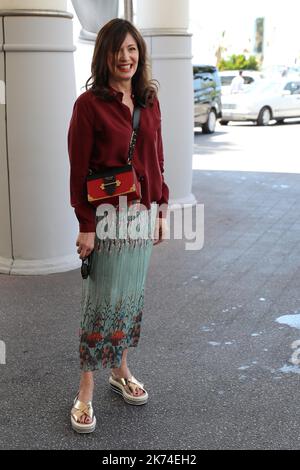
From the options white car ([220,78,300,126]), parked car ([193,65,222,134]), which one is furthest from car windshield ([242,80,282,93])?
parked car ([193,65,222,134])

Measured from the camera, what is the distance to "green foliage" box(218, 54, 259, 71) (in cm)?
3859

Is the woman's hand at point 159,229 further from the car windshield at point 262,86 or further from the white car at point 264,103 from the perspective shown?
the car windshield at point 262,86

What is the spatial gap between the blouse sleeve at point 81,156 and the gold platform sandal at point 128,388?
3.39 feet

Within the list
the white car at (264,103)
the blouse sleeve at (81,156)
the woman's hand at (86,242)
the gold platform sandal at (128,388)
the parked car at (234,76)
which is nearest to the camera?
the blouse sleeve at (81,156)

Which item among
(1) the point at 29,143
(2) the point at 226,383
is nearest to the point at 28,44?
(1) the point at 29,143

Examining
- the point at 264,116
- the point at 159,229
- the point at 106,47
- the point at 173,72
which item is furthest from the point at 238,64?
the point at 106,47

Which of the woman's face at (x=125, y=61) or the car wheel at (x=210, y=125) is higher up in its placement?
the woman's face at (x=125, y=61)

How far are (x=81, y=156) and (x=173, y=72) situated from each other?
5.58 metres

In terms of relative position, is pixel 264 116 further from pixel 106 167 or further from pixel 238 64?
pixel 238 64

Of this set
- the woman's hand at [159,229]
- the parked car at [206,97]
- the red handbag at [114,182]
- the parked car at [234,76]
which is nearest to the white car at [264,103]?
the parked car at [234,76]

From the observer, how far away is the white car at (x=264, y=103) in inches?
806

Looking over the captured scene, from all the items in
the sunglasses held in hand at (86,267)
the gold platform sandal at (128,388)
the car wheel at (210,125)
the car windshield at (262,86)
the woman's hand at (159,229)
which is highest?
the car windshield at (262,86)
